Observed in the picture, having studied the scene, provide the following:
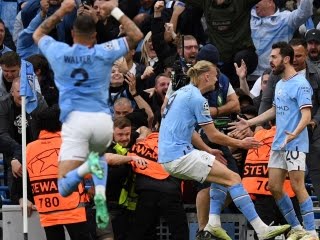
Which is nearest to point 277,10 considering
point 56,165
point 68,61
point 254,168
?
point 254,168

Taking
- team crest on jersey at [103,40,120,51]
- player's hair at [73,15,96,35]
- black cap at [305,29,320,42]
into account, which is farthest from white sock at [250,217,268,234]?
black cap at [305,29,320,42]

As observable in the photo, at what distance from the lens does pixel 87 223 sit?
16656mm

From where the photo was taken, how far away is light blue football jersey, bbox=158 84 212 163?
16.2 metres

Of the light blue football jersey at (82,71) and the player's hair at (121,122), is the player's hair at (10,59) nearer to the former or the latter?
the player's hair at (121,122)

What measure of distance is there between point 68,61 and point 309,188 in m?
5.21

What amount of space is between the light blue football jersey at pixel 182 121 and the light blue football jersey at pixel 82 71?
186 centimetres

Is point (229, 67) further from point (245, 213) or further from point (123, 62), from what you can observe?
point (245, 213)

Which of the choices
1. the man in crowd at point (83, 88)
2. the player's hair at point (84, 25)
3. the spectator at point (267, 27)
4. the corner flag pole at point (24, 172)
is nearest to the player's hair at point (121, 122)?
the corner flag pole at point (24, 172)

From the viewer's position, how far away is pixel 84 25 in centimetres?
1430

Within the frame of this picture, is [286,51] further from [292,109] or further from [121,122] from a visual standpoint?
[121,122]

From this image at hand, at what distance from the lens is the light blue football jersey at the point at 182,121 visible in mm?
16234

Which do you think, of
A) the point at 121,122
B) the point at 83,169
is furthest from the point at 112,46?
the point at 121,122

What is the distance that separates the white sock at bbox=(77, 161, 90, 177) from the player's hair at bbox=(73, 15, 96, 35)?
4.47 feet

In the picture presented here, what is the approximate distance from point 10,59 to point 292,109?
13.2ft
